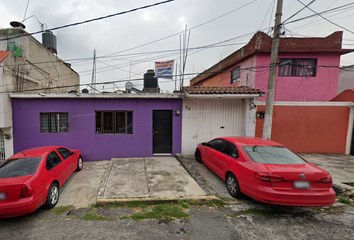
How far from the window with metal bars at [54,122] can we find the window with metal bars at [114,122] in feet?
5.20

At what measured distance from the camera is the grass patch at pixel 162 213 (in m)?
3.21

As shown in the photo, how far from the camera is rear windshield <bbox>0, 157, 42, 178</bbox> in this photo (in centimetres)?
332

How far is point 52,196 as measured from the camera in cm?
364

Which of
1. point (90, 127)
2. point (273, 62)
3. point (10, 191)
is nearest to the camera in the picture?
point (10, 191)

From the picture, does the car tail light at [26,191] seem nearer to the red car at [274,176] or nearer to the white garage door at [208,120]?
the red car at [274,176]

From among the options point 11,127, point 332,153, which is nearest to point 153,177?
point 11,127

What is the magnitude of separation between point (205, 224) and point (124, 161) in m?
4.68

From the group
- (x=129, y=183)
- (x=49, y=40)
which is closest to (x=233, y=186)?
(x=129, y=183)

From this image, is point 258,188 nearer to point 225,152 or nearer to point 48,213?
point 225,152

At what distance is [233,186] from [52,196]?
15.0ft

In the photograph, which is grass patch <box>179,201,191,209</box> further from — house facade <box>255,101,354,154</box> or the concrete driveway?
house facade <box>255,101,354,154</box>

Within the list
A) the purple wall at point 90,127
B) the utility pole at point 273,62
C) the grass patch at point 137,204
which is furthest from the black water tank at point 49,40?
the utility pole at point 273,62

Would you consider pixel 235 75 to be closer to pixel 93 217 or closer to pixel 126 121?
pixel 126 121

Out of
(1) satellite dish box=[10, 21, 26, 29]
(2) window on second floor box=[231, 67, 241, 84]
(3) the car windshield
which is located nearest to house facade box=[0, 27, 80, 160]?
(1) satellite dish box=[10, 21, 26, 29]
